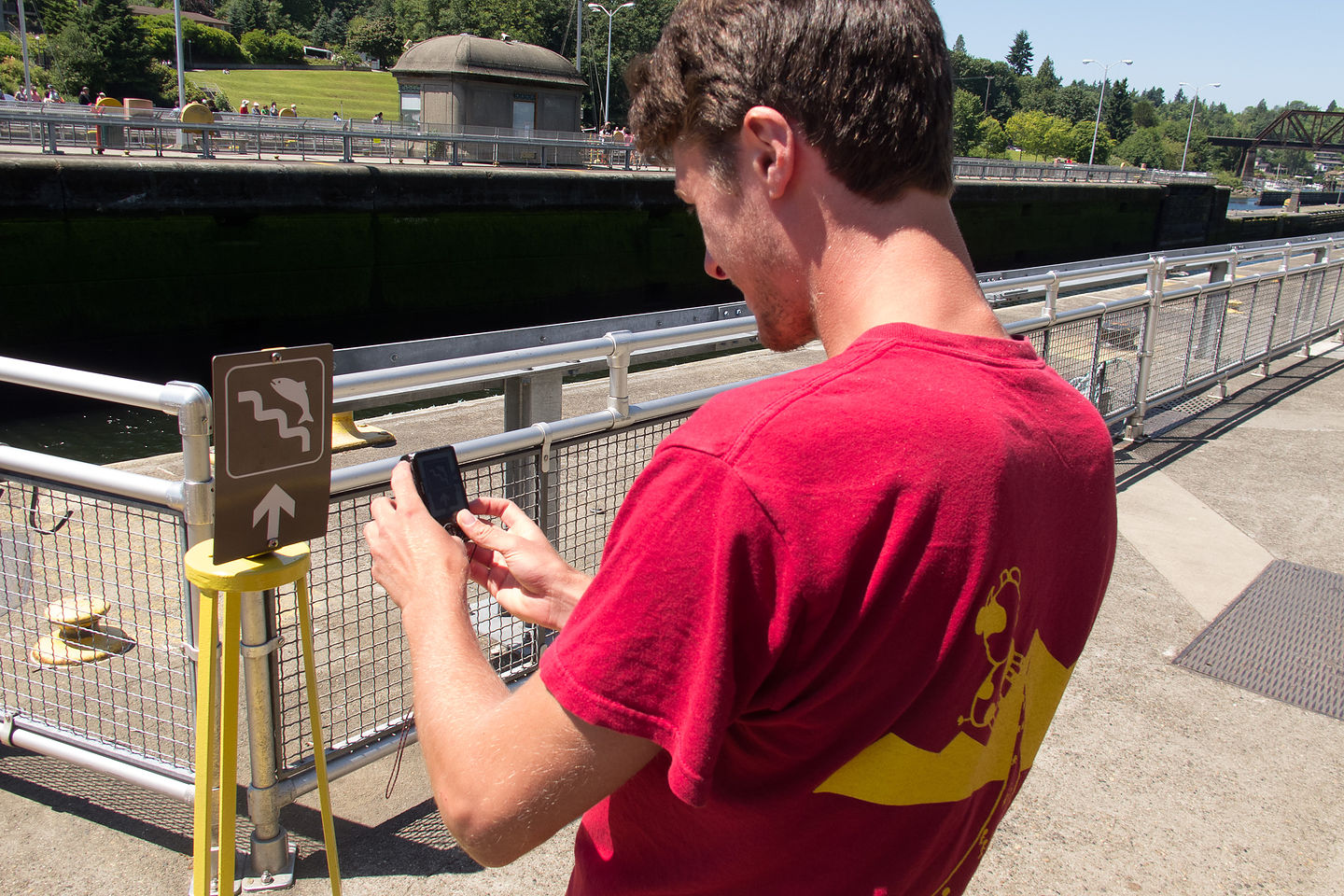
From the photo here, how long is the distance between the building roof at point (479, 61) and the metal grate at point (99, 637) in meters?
30.9

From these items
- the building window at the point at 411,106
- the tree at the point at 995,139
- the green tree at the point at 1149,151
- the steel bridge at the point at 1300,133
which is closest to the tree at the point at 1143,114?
the green tree at the point at 1149,151

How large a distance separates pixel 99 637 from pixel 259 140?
1952cm

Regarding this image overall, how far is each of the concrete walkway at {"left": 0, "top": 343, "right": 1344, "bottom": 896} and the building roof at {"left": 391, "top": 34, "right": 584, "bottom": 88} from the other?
104 ft

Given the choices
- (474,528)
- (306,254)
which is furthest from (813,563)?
(306,254)

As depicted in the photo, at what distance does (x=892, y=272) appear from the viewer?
1110mm

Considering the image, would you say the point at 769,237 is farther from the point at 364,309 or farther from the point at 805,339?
the point at 364,309

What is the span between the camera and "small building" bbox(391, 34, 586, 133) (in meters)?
32.5

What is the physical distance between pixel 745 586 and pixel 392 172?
2112 cm

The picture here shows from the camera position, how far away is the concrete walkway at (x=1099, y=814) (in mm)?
3033

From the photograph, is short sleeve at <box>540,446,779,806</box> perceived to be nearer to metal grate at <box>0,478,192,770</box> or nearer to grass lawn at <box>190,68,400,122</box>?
metal grate at <box>0,478,192,770</box>

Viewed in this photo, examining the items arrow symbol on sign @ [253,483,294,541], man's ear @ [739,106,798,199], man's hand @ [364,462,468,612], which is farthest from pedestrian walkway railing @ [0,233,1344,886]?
man's ear @ [739,106,798,199]

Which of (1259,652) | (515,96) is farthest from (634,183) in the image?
(1259,652)

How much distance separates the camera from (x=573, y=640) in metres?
0.93

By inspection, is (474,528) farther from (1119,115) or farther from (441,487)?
(1119,115)
